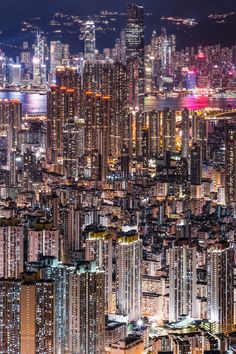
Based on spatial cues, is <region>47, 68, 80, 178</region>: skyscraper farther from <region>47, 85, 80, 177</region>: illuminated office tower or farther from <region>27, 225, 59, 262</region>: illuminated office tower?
<region>27, 225, 59, 262</region>: illuminated office tower

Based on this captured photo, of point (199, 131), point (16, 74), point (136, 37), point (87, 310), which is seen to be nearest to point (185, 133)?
point (199, 131)

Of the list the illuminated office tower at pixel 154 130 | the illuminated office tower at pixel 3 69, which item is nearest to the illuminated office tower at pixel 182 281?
the illuminated office tower at pixel 154 130

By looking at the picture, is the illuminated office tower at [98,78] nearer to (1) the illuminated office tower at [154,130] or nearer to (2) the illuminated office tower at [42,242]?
(1) the illuminated office tower at [154,130]

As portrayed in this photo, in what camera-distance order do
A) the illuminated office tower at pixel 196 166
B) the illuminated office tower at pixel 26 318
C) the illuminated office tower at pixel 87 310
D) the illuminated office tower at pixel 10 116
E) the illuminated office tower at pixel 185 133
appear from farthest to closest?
the illuminated office tower at pixel 10 116, the illuminated office tower at pixel 185 133, the illuminated office tower at pixel 196 166, the illuminated office tower at pixel 87 310, the illuminated office tower at pixel 26 318

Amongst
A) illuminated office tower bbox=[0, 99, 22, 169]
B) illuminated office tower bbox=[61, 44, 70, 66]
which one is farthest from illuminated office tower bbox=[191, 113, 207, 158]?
illuminated office tower bbox=[61, 44, 70, 66]

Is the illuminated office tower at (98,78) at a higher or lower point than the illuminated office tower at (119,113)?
higher

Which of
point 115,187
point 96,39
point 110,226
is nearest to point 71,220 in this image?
point 110,226
